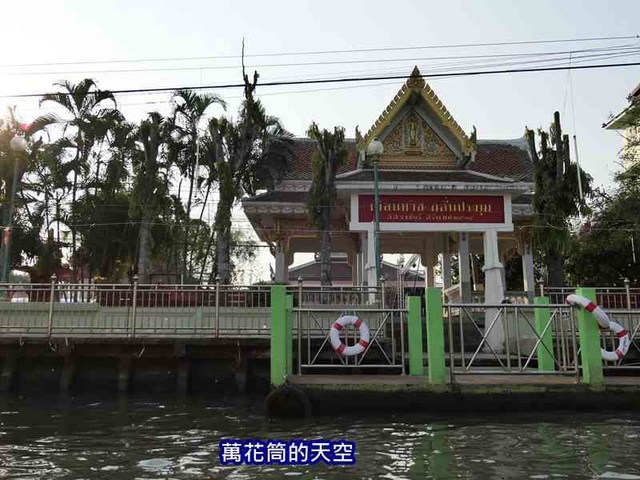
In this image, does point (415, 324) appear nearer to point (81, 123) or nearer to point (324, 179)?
point (324, 179)

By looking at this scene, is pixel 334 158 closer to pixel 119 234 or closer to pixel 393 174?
pixel 393 174

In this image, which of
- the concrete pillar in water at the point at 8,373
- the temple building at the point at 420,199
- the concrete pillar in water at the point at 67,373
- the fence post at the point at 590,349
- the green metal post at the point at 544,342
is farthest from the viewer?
the temple building at the point at 420,199

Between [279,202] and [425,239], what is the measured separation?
6706 mm

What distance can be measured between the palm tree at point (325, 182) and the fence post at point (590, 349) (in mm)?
7768

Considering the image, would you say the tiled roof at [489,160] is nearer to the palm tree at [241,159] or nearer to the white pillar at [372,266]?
the palm tree at [241,159]

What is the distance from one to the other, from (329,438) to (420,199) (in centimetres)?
927

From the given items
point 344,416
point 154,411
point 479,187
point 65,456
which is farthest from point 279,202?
point 65,456

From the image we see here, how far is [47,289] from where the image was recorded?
13664 mm

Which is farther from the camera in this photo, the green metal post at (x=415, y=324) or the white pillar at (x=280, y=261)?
the white pillar at (x=280, y=261)

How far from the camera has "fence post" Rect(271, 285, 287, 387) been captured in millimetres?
9141

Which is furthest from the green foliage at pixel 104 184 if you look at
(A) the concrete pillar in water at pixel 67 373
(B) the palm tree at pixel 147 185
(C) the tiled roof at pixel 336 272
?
(C) the tiled roof at pixel 336 272

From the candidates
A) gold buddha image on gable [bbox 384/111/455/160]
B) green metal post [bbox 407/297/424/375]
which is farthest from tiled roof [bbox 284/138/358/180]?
green metal post [bbox 407/297/424/375]

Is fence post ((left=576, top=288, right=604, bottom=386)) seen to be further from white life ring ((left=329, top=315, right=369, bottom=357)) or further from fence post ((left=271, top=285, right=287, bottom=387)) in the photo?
fence post ((left=271, top=285, right=287, bottom=387))

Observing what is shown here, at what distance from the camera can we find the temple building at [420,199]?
15359mm
